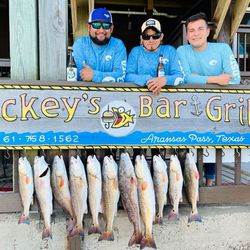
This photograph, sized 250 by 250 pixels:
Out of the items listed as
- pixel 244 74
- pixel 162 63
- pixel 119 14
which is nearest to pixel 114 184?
pixel 162 63

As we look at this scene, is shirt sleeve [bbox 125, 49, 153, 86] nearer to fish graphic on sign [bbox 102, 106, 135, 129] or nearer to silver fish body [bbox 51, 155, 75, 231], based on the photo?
→ fish graphic on sign [bbox 102, 106, 135, 129]

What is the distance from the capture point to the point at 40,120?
303 cm

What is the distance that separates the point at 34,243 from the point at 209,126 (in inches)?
71.3

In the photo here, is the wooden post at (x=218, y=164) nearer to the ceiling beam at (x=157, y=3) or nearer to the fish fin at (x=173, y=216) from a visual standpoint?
the fish fin at (x=173, y=216)

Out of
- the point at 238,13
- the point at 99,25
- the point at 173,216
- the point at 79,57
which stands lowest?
the point at 173,216

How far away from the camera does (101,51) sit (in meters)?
3.26

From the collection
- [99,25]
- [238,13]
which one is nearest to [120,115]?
[99,25]

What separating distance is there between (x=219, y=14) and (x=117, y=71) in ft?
8.07

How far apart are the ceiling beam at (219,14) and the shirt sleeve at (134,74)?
2.10 meters

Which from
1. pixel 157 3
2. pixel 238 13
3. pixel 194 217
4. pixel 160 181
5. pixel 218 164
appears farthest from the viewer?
pixel 157 3

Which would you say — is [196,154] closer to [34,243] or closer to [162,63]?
[162,63]

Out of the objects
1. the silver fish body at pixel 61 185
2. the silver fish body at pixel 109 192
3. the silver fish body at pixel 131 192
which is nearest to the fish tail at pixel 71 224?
the silver fish body at pixel 61 185

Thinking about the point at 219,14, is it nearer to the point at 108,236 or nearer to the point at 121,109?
the point at 121,109

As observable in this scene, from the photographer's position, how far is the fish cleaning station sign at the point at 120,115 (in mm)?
3008
